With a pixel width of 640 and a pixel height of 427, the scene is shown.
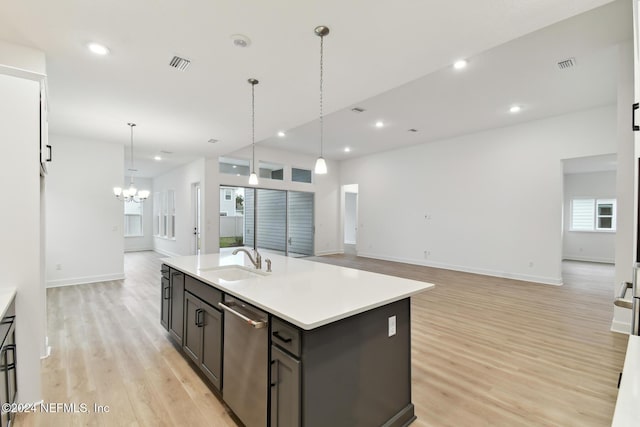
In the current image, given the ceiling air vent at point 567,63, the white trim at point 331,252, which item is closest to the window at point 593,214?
the ceiling air vent at point 567,63

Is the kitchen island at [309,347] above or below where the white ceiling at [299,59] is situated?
below

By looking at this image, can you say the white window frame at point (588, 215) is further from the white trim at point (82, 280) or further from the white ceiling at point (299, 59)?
the white trim at point (82, 280)

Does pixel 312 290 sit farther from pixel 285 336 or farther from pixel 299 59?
pixel 299 59

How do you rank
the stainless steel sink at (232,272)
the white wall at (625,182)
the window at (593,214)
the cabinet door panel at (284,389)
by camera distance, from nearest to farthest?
the cabinet door panel at (284,389) → the stainless steel sink at (232,272) → the white wall at (625,182) → the window at (593,214)

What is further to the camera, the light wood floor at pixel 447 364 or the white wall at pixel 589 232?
the white wall at pixel 589 232

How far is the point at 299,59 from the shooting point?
9.61 ft

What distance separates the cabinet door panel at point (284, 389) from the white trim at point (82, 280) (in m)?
6.07

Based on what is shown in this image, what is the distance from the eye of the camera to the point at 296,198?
941cm

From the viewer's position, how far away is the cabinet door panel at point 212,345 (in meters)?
2.15

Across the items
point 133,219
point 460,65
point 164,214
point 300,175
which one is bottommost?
point 133,219

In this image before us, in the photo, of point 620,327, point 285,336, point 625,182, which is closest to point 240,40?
point 285,336

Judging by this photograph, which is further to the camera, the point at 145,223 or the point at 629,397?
the point at 145,223

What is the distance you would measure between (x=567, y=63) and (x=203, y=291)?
4.86 m

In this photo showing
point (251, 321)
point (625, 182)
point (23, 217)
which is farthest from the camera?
point (625, 182)
